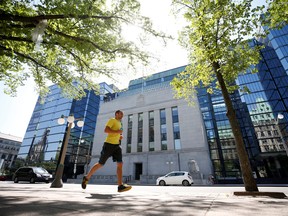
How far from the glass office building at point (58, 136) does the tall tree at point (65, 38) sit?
43931 mm

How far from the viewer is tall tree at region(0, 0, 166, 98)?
5.54m

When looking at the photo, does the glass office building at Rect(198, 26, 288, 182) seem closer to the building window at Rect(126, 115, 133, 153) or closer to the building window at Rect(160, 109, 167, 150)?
the building window at Rect(160, 109, 167, 150)

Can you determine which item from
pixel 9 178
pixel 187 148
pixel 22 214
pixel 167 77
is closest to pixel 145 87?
pixel 167 77

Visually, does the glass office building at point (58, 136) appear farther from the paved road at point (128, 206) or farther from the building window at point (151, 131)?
the paved road at point (128, 206)

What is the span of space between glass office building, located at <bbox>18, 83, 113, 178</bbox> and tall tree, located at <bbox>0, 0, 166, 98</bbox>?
144ft

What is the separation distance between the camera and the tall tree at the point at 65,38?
5535 millimetres

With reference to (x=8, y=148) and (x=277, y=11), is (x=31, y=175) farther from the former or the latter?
(x=8, y=148)

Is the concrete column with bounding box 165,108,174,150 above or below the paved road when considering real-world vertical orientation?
above

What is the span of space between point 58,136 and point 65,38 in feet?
169

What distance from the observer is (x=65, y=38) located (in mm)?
7492

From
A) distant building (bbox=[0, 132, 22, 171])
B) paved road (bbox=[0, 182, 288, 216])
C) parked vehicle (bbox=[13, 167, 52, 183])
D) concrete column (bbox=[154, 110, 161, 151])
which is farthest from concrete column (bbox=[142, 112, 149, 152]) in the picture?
distant building (bbox=[0, 132, 22, 171])

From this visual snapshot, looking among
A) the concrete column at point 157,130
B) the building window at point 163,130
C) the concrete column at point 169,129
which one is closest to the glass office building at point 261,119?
the concrete column at point 169,129

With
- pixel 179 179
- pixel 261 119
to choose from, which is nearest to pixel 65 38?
pixel 179 179

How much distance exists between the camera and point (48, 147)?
52219mm
